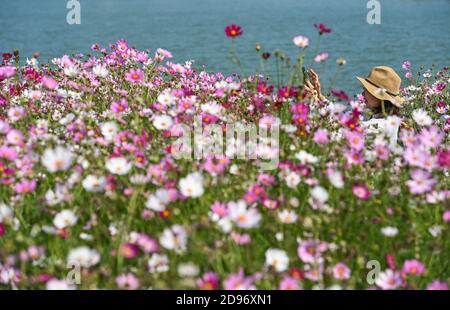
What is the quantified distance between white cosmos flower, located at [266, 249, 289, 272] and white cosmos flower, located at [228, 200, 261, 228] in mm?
146

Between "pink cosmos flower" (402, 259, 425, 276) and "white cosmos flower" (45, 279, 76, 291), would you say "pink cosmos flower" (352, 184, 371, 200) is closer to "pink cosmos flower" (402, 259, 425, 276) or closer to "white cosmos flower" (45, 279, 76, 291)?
"pink cosmos flower" (402, 259, 425, 276)

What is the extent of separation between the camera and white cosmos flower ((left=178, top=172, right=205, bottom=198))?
3000 mm

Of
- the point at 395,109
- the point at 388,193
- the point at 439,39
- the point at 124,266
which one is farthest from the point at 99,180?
the point at 439,39

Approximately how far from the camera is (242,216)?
277cm

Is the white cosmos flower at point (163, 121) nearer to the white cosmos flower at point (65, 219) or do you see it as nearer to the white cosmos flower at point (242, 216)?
the white cosmos flower at point (65, 219)

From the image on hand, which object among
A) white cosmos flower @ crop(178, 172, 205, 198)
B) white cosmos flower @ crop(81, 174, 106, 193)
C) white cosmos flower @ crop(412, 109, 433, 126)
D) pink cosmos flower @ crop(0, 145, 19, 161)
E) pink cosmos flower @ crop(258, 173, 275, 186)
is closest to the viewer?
white cosmos flower @ crop(178, 172, 205, 198)

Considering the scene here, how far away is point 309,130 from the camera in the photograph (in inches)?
163

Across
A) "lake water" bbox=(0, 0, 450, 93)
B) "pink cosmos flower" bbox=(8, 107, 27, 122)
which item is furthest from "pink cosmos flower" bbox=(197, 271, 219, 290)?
"lake water" bbox=(0, 0, 450, 93)

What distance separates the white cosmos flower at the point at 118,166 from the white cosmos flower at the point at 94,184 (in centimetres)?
12

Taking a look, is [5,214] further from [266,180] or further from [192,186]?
[266,180]

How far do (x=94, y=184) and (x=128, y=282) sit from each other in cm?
67

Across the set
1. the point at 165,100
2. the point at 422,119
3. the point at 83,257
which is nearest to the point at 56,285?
the point at 83,257

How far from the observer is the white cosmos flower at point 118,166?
3.28 m

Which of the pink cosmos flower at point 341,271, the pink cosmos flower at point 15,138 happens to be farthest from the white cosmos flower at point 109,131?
the pink cosmos flower at point 341,271
